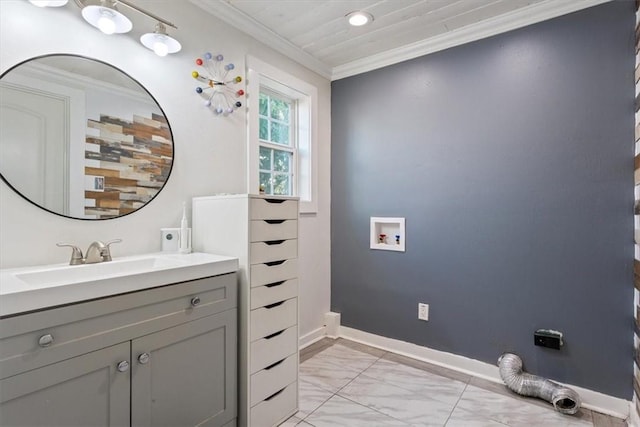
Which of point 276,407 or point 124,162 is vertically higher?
point 124,162

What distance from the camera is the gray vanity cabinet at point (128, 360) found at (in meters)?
0.97

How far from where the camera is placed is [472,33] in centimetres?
227

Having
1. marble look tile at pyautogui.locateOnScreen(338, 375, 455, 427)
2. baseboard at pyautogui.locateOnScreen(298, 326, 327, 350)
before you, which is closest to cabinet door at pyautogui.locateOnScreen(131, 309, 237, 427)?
marble look tile at pyautogui.locateOnScreen(338, 375, 455, 427)

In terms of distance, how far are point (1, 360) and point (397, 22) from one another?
8.48ft

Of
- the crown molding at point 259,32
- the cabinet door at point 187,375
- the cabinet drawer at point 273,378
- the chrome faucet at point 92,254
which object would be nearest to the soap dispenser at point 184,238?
the chrome faucet at point 92,254

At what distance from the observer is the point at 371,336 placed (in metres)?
2.79

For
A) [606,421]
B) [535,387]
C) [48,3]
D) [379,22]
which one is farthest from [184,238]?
[606,421]

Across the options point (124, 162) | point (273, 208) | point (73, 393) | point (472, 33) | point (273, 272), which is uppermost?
point (472, 33)

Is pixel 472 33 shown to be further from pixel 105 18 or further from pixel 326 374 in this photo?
pixel 326 374

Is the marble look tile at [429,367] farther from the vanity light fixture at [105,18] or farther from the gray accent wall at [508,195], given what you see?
the vanity light fixture at [105,18]

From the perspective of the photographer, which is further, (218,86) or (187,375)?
(218,86)

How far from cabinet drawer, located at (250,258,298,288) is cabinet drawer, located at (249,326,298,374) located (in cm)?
30

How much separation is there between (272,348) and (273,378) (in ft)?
0.52

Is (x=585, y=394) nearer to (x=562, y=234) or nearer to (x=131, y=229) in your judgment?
(x=562, y=234)
